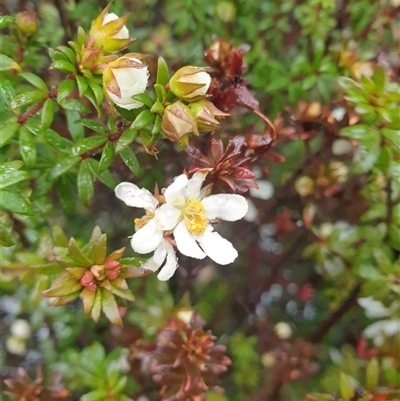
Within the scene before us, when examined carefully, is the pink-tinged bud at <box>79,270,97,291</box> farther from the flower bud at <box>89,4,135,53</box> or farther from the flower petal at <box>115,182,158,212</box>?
the flower bud at <box>89,4,135,53</box>

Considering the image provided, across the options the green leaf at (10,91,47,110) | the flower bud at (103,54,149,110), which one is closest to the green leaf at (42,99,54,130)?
the green leaf at (10,91,47,110)

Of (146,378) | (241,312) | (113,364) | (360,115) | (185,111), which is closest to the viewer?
(185,111)

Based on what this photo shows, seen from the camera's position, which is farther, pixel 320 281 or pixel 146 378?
pixel 320 281

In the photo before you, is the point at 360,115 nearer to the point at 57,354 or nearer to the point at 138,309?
the point at 138,309

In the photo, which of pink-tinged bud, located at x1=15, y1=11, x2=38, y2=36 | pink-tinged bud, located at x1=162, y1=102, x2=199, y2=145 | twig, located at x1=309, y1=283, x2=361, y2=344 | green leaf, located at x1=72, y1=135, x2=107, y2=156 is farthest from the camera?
twig, located at x1=309, y1=283, x2=361, y2=344

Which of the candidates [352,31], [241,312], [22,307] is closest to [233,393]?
[241,312]

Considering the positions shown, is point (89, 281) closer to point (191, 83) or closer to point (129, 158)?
point (129, 158)

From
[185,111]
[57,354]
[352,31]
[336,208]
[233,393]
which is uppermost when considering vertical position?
[185,111]
